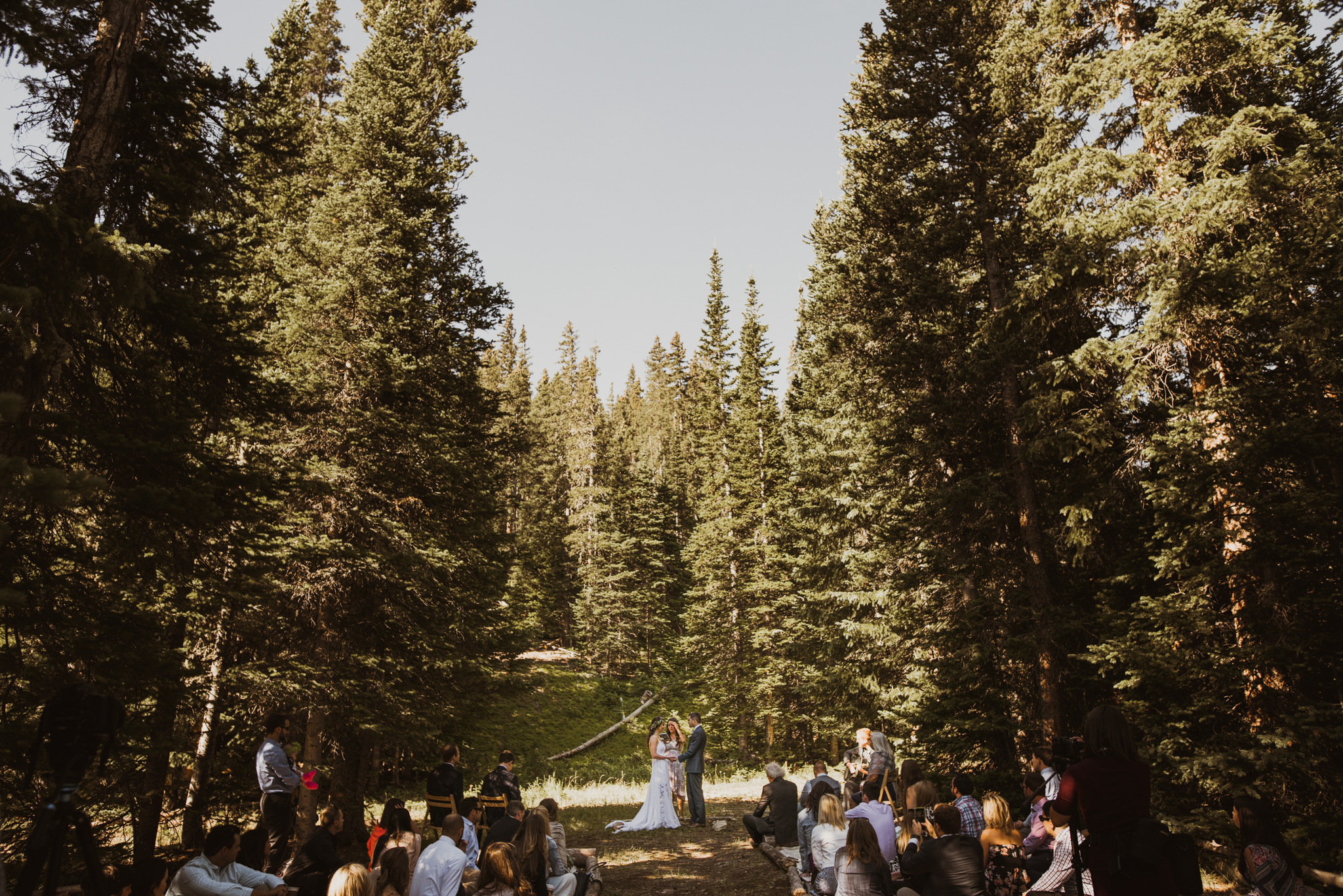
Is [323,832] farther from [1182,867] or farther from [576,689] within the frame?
[576,689]

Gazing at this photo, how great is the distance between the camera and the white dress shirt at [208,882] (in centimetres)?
619

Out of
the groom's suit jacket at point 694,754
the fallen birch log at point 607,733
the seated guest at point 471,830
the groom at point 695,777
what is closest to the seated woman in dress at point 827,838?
the seated guest at point 471,830

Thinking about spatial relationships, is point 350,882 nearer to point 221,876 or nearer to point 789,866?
point 221,876

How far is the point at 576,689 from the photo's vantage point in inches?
1548

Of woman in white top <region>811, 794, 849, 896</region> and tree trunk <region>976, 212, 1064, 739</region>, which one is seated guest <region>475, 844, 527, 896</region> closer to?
woman in white top <region>811, 794, 849, 896</region>

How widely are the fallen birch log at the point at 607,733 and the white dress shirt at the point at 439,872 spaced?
23.7 m

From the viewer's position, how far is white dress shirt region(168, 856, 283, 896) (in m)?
6.19

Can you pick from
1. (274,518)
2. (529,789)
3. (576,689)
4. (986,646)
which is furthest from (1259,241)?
(576,689)

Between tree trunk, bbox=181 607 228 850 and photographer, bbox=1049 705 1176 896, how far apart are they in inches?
441

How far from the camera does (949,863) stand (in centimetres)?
609

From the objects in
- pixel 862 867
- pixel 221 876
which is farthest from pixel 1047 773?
pixel 221 876

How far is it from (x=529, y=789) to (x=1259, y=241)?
852 inches

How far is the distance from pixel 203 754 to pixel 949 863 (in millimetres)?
11788

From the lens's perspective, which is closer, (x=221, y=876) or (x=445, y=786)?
(x=221, y=876)
